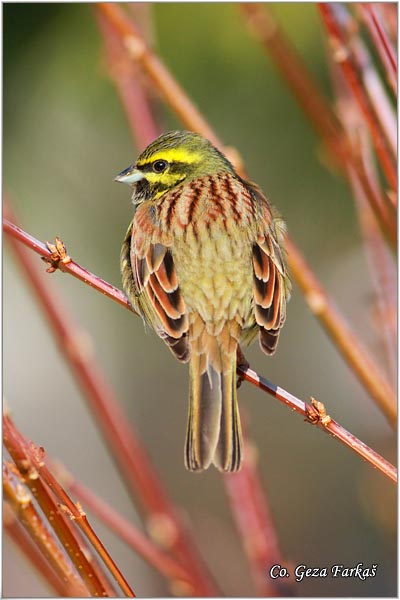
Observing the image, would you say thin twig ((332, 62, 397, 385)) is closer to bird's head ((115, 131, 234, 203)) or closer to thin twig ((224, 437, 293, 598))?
thin twig ((224, 437, 293, 598))

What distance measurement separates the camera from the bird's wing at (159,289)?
3.02 meters

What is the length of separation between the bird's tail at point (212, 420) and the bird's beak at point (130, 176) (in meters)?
0.93

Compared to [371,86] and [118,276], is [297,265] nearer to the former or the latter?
[371,86]

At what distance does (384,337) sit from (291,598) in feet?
3.14

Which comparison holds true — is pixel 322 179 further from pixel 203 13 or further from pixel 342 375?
pixel 203 13

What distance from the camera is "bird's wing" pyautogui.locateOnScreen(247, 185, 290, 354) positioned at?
3.08 m

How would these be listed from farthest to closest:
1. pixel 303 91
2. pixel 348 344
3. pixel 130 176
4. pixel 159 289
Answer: pixel 130 176 → pixel 159 289 → pixel 303 91 → pixel 348 344

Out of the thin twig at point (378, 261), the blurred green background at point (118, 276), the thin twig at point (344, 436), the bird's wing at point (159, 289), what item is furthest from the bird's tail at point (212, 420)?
the blurred green background at point (118, 276)

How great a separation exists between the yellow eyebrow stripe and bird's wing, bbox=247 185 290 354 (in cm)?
41

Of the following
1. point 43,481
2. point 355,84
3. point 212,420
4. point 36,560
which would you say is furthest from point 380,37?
point 36,560

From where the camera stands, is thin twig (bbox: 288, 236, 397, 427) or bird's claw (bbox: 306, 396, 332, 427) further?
thin twig (bbox: 288, 236, 397, 427)

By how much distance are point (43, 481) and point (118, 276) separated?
17.4 ft

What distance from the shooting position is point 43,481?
6.01ft

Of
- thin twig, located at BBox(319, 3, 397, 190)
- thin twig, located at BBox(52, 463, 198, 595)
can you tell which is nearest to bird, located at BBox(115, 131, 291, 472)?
thin twig, located at BBox(52, 463, 198, 595)
